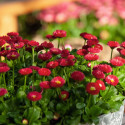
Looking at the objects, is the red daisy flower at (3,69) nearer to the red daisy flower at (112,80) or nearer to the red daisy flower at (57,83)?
the red daisy flower at (57,83)

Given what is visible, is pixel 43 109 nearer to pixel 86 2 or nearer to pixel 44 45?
pixel 44 45

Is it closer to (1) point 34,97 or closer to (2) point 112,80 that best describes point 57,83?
(1) point 34,97

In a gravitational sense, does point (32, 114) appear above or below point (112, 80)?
below

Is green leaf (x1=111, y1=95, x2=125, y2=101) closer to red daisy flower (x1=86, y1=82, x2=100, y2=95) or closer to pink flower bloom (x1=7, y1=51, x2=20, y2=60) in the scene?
red daisy flower (x1=86, y1=82, x2=100, y2=95)

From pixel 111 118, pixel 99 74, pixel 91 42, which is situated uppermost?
pixel 91 42

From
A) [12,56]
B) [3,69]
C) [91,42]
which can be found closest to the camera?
[3,69]

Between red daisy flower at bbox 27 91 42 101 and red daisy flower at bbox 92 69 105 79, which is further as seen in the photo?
red daisy flower at bbox 92 69 105 79

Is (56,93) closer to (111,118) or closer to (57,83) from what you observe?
(57,83)

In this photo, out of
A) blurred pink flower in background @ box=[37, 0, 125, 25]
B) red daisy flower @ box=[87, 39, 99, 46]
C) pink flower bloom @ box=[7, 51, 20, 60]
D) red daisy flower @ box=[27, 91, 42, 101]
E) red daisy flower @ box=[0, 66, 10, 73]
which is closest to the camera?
red daisy flower @ box=[27, 91, 42, 101]

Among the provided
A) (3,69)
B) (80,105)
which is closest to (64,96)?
(80,105)

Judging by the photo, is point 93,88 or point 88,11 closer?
point 93,88

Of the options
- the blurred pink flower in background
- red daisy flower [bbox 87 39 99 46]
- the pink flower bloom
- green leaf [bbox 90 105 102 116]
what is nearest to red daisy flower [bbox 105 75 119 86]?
green leaf [bbox 90 105 102 116]

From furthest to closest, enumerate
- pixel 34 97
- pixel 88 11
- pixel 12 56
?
pixel 88 11, pixel 12 56, pixel 34 97

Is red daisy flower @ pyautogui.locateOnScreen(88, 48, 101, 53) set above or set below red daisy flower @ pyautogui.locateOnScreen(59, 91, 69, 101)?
above
